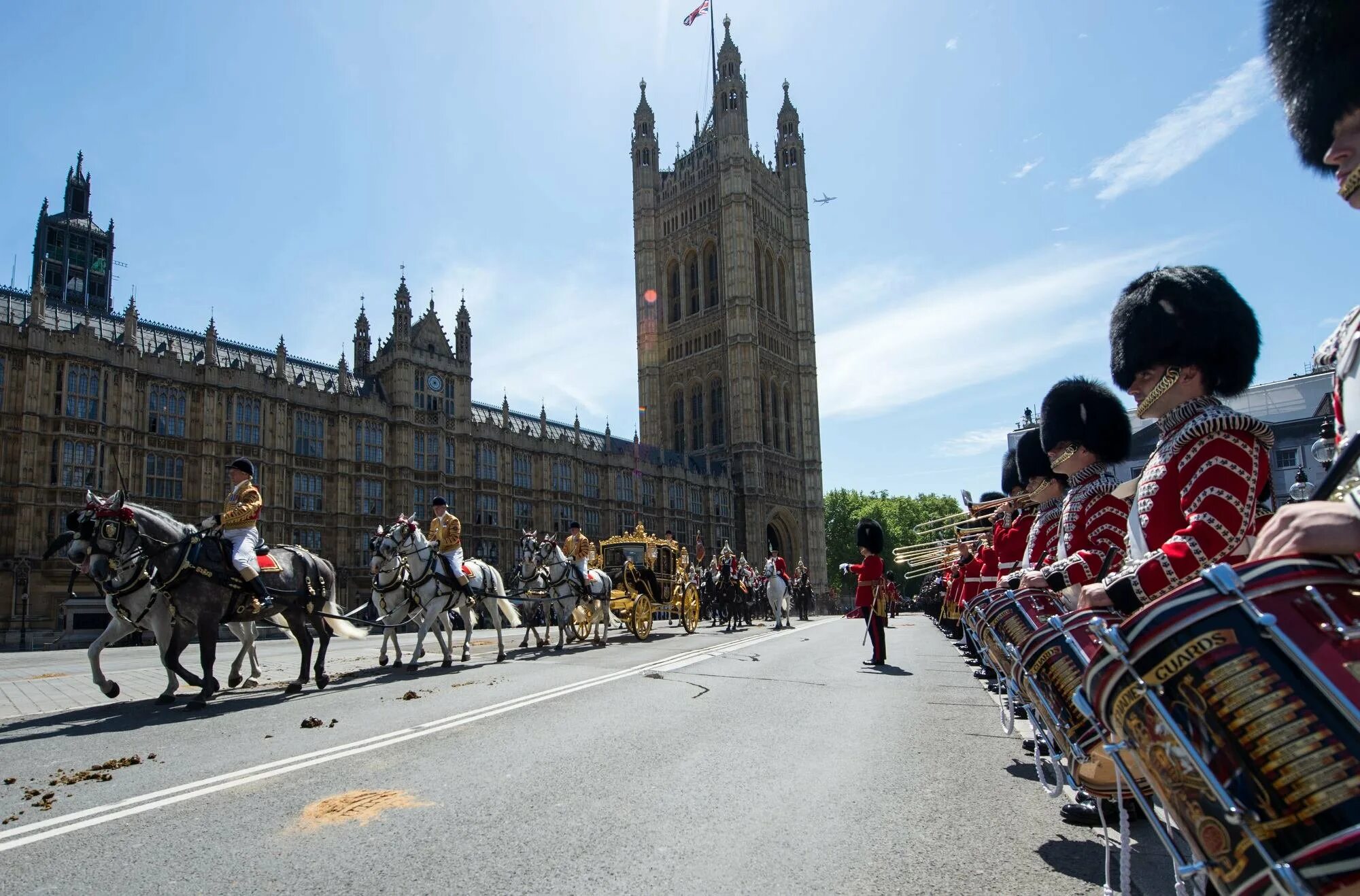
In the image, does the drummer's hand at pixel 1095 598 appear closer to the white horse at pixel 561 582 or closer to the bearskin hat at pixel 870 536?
the bearskin hat at pixel 870 536

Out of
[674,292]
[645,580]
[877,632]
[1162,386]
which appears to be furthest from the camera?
[674,292]

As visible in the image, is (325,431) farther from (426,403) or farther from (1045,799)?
(1045,799)

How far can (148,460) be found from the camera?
3192cm

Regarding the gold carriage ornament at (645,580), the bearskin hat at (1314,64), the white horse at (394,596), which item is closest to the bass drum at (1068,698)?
the bearskin hat at (1314,64)

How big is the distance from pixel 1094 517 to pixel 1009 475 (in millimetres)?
5430

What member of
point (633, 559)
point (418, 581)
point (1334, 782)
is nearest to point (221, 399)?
point (633, 559)

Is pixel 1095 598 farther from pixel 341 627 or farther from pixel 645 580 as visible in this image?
pixel 645 580

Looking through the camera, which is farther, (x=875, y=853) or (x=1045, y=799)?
(x=1045, y=799)

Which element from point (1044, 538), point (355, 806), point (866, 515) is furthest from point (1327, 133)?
point (866, 515)

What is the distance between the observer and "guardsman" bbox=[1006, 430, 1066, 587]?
5.86 metres

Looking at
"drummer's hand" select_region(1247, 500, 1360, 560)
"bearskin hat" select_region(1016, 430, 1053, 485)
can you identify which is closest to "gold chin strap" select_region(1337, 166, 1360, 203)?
"drummer's hand" select_region(1247, 500, 1360, 560)

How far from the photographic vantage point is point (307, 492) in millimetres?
36906

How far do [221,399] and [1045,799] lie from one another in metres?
37.6

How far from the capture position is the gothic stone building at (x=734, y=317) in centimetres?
7388
